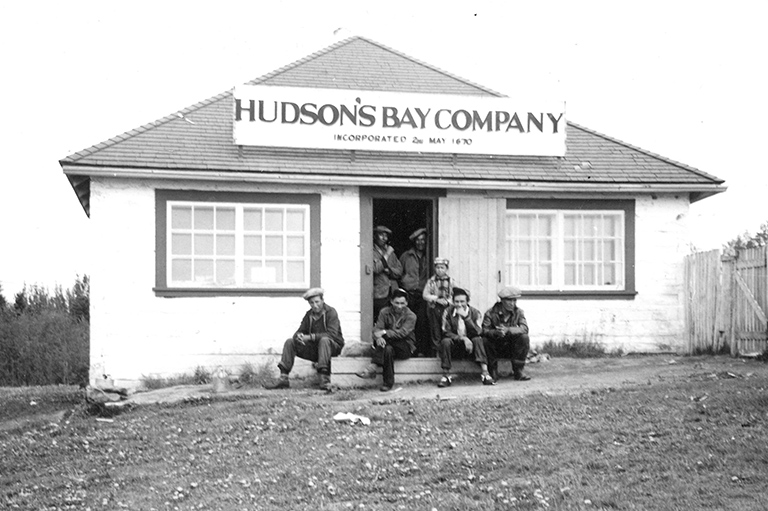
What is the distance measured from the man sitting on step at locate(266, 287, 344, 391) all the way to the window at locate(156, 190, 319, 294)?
1.54 meters

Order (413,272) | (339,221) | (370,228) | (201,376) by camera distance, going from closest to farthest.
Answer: (201,376)
(339,221)
(370,228)
(413,272)

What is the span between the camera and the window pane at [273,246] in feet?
52.3

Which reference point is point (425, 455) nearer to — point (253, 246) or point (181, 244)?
point (253, 246)

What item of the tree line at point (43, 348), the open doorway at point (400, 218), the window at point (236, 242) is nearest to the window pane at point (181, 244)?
the window at point (236, 242)

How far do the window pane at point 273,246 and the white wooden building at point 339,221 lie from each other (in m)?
0.02

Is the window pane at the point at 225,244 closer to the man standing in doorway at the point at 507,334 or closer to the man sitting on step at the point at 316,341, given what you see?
the man sitting on step at the point at 316,341

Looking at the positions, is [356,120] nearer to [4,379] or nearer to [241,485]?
[241,485]

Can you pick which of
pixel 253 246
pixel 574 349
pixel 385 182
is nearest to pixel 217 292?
pixel 253 246

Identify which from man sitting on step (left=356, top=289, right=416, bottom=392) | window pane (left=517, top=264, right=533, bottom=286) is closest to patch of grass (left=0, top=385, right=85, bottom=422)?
man sitting on step (left=356, top=289, right=416, bottom=392)

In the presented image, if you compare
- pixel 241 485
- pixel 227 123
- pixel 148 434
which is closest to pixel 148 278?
pixel 227 123

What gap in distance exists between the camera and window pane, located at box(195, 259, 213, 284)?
15.7 m

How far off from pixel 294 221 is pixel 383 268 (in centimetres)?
160

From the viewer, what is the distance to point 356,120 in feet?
53.2

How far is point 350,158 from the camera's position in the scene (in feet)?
53.6
